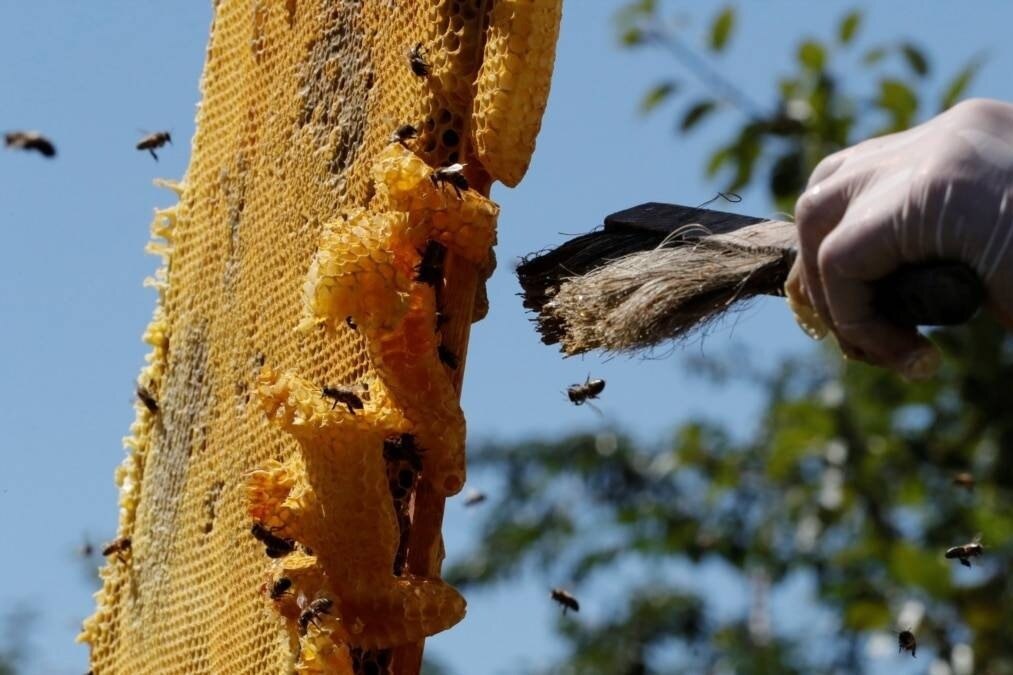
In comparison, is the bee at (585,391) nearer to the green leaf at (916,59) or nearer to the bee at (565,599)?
the bee at (565,599)

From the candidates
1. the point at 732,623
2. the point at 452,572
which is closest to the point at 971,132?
the point at 732,623

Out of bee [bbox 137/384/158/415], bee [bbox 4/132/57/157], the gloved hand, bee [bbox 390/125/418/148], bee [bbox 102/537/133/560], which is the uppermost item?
bee [bbox 4/132/57/157]

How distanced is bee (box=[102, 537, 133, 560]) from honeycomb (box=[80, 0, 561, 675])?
20mm

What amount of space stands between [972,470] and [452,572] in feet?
20.9

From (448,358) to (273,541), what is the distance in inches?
18.7

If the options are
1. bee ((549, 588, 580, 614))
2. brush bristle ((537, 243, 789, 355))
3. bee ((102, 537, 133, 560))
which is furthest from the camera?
bee ((549, 588, 580, 614))

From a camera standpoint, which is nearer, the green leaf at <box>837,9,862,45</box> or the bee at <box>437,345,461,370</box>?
the bee at <box>437,345,461,370</box>

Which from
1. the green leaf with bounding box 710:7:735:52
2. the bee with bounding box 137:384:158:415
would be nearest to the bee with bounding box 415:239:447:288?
the bee with bounding box 137:384:158:415

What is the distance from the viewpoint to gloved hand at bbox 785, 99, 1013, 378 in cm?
250

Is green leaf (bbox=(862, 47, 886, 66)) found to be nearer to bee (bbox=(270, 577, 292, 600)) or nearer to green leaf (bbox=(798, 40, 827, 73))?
green leaf (bbox=(798, 40, 827, 73))

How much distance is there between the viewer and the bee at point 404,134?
3.51 m

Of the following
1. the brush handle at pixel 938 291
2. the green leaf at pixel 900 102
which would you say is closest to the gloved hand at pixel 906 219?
the brush handle at pixel 938 291

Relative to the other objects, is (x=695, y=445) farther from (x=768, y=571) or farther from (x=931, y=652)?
(x=931, y=652)

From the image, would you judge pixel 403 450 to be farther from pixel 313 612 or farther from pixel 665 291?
pixel 665 291
